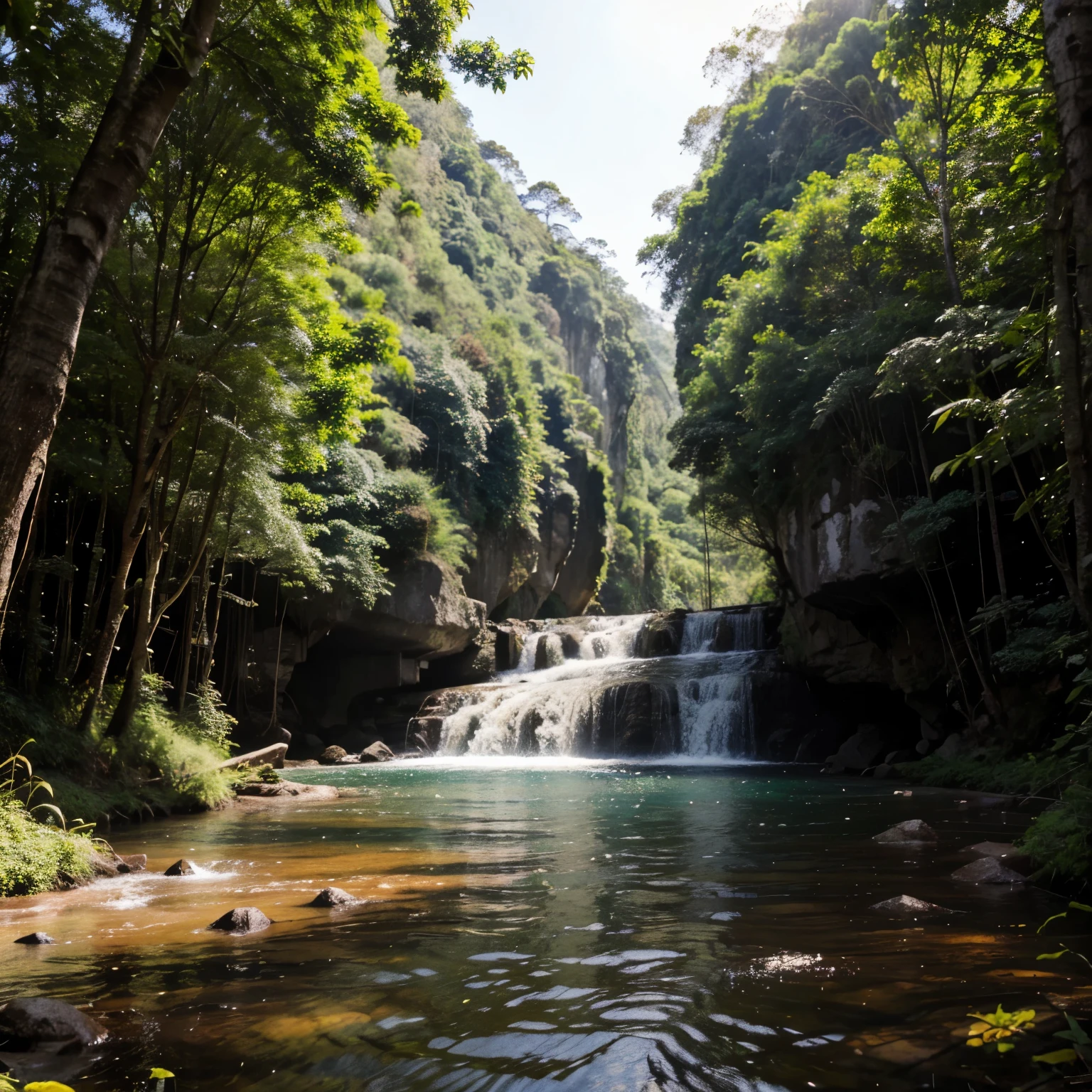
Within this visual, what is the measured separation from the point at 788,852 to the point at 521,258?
5511cm

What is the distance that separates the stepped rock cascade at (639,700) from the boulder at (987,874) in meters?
13.2

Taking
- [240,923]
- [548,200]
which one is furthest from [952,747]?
[548,200]

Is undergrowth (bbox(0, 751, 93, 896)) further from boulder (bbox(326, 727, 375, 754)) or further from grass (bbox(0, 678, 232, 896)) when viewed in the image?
boulder (bbox(326, 727, 375, 754))

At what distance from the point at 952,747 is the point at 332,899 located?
11.9 meters

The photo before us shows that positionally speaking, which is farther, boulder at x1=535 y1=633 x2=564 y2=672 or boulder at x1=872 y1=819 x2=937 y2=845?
boulder at x1=535 y1=633 x2=564 y2=672

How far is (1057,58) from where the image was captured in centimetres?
288

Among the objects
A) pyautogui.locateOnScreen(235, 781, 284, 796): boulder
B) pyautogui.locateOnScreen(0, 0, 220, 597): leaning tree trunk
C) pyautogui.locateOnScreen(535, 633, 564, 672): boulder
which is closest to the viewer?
pyautogui.locateOnScreen(0, 0, 220, 597): leaning tree trunk

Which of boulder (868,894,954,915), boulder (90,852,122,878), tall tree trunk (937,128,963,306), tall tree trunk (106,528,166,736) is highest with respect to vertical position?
tall tree trunk (937,128,963,306)

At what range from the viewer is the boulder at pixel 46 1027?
260cm

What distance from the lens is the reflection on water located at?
2.53 metres

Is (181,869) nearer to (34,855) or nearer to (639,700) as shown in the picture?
(34,855)

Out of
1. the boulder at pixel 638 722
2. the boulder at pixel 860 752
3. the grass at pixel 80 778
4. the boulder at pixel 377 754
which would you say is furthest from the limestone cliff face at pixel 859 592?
the grass at pixel 80 778

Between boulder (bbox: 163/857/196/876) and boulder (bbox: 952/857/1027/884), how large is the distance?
5.50 meters

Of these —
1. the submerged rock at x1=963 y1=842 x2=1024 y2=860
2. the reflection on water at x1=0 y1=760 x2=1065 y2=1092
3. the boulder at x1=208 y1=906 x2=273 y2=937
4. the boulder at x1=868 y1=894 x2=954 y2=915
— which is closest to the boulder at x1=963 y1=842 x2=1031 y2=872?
the submerged rock at x1=963 y1=842 x2=1024 y2=860
